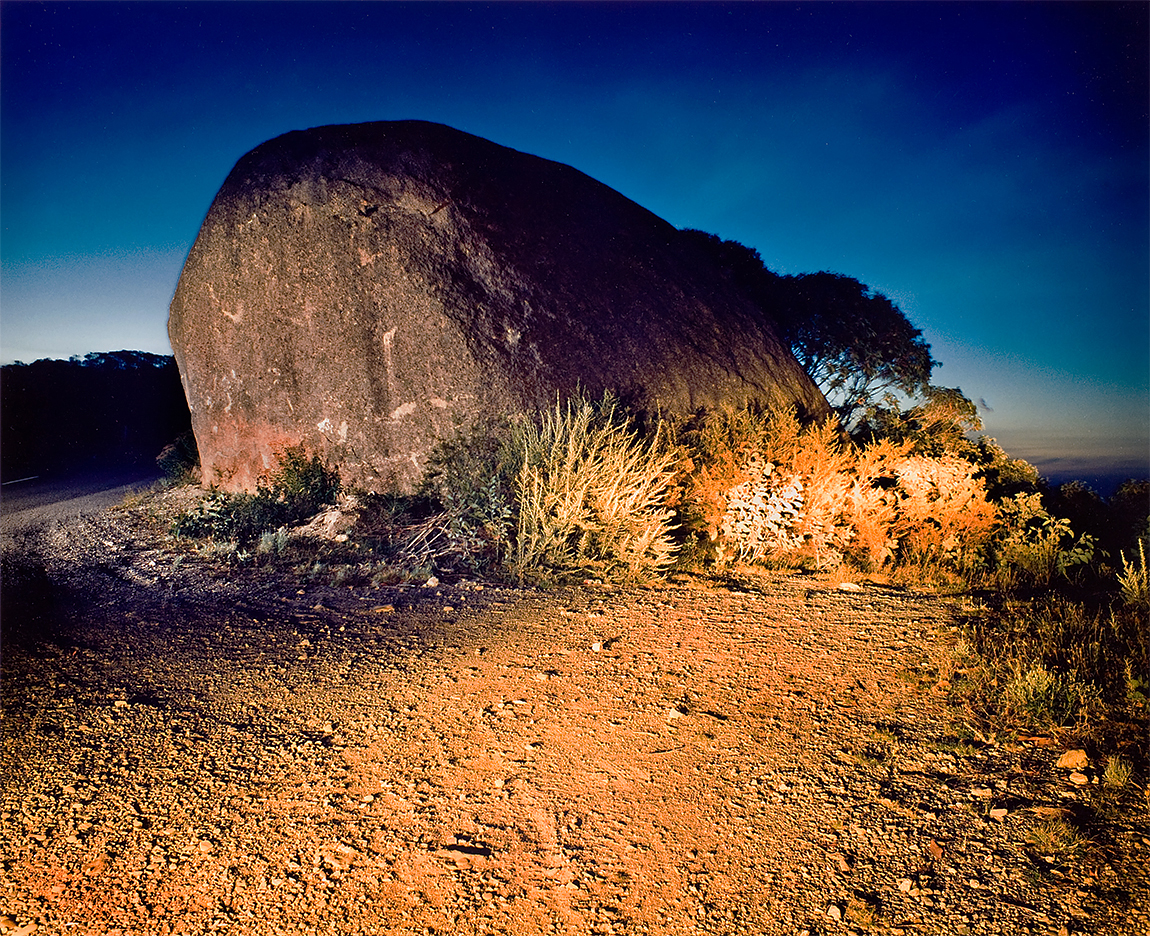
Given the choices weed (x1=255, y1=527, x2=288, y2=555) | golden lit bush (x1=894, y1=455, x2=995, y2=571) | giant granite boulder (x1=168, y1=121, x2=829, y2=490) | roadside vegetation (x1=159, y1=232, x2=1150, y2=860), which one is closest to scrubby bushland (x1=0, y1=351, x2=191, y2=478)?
giant granite boulder (x1=168, y1=121, x2=829, y2=490)

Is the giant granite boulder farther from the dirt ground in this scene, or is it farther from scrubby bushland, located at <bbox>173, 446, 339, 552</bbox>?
the dirt ground

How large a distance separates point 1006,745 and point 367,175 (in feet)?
29.0

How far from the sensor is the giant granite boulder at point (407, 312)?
7.91 meters

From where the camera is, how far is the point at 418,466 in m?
7.73

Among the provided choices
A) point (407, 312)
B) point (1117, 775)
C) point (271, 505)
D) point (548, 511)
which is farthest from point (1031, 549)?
point (271, 505)

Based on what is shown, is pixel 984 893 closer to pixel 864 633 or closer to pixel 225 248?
pixel 864 633

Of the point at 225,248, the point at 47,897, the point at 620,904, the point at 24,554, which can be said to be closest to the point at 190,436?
the point at 225,248

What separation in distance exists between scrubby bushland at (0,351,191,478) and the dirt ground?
534 inches

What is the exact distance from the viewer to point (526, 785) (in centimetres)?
269

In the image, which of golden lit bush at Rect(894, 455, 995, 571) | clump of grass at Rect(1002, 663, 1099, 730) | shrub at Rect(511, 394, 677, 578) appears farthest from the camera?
golden lit bush at Rect(894, 455, 995, 571)

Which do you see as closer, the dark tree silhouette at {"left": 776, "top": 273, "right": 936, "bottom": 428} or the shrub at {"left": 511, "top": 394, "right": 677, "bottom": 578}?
the shrub at {"left": 511, "top": 394, "right": 677, "bottom": 578}

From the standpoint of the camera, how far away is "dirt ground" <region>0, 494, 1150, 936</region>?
206 centimetres

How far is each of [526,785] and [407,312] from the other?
6.47 meters

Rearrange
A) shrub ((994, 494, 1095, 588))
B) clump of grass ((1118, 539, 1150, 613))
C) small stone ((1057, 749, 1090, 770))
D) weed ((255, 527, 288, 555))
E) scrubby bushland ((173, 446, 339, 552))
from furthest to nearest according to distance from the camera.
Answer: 1. scrubby bushland ((173, 446, 339, 552))
2. weed ((255, 527, 288, 555))
3. shrub ((994, 494, 1095, 588))
4. clump of grass ((1118, 539, 1150, 613))
5. small stone ((1057, 749, 1090, 770))
